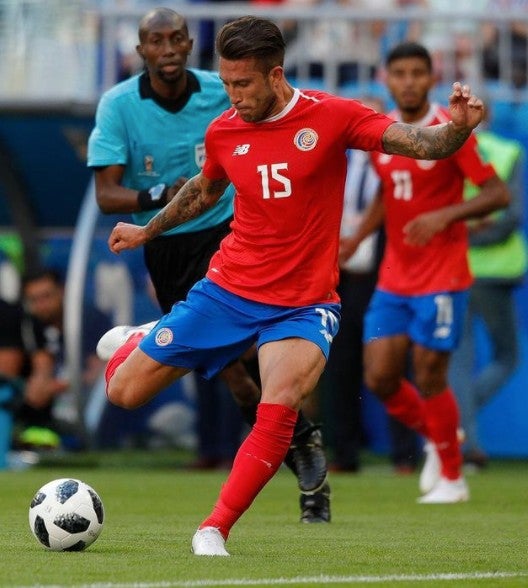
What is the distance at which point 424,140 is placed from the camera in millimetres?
6680

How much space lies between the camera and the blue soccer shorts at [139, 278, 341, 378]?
6.98 m

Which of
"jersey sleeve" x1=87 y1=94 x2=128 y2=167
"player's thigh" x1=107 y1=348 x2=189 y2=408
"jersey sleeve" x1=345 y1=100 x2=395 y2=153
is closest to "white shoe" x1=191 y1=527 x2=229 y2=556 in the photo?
"player's thigh" x1=107 y1=348 x2=189 y2=408

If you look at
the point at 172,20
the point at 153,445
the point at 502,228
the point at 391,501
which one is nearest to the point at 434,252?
the point at 391,501

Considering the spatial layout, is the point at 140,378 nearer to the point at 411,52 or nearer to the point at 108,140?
the point at 108,140

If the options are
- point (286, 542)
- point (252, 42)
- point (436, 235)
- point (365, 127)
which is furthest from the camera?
point (436, 235)

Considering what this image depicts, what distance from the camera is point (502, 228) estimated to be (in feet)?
45.4

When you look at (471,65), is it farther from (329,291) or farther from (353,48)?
(329,291)

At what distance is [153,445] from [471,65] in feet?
15.4

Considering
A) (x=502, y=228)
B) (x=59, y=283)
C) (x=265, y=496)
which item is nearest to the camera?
(x=265, y=496)

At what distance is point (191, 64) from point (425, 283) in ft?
16.9

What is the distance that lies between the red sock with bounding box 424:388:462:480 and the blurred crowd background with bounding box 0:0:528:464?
14.6 feet

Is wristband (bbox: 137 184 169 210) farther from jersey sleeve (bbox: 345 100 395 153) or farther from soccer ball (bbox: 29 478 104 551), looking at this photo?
soccer ball (bbox: 29 478 104 551)

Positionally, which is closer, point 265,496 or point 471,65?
point 265,496

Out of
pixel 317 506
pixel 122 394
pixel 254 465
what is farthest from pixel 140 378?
pixel 317 506
